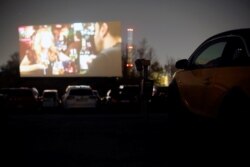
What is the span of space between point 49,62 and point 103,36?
5.26m

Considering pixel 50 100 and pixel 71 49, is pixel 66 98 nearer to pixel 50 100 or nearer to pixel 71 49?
pixel 50 100

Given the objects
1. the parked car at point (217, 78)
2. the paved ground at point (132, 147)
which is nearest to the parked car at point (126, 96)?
the paved ground at point (132, 147)

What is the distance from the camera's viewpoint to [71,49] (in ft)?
178

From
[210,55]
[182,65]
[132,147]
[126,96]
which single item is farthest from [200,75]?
[126,96]

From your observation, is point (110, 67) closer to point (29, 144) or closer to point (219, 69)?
point (29, 144)

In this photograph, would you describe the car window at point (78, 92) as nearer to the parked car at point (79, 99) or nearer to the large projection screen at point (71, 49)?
the parked car at point (79, 99)

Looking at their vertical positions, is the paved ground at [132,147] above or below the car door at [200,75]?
below

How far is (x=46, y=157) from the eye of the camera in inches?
428

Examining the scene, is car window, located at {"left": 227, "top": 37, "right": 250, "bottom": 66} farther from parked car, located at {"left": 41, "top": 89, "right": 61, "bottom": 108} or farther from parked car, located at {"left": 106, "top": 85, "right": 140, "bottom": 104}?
parked car, located at {"left": 41, "top": 89, "right": 61, "bottom": 108}

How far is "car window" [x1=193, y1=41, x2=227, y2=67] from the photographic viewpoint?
1013cm

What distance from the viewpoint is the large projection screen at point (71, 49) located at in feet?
177

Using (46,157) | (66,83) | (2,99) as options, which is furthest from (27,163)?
(66,83)

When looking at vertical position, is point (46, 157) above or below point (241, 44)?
below

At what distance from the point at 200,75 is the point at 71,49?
44.3 meters
